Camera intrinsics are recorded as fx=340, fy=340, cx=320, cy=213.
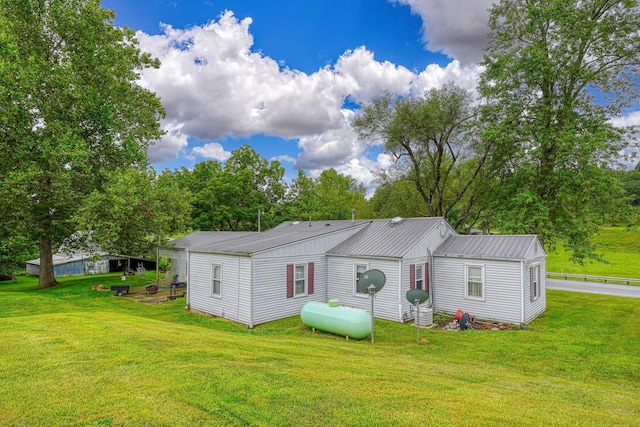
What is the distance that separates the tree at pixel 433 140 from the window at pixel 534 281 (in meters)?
10.2

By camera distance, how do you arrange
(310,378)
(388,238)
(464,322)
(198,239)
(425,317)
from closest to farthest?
(310,378) → (464,322) → (425,317) → (388,238) → (198,239)

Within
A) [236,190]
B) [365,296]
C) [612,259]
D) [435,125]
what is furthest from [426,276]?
[612,259]

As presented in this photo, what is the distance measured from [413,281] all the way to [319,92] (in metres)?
18.8

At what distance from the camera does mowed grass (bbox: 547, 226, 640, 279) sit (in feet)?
99.0

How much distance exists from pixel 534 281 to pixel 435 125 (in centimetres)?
1369

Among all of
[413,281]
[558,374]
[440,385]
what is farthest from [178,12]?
[558,374]

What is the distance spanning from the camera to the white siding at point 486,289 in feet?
43.0

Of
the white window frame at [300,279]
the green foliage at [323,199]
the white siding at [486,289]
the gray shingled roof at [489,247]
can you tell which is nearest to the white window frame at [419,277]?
the white siding at [486,289]

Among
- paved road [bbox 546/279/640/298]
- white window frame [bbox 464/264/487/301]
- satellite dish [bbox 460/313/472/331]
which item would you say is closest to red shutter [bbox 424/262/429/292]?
white window frame [bbox 464/264/487/301]

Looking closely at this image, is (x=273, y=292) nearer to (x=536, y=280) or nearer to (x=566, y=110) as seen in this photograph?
(x=536, y=280)

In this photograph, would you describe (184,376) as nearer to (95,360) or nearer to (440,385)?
(95,360)

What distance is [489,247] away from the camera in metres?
14.2

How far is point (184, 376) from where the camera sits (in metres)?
5.63

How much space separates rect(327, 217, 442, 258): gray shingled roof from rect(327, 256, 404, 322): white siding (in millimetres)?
366
